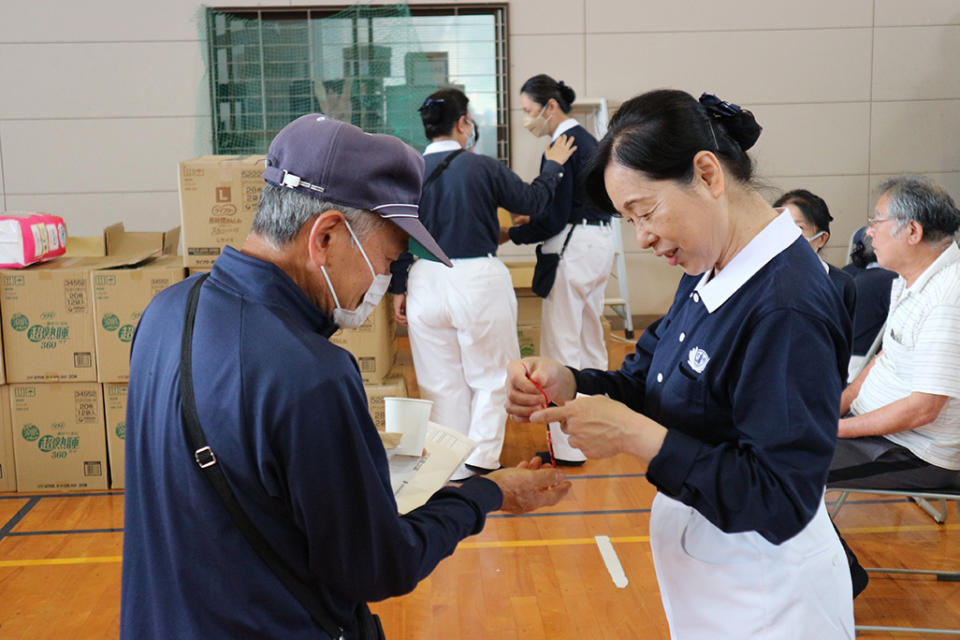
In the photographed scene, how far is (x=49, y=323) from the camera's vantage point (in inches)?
159

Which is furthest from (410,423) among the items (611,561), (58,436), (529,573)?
(58,436)

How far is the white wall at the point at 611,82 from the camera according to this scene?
6645mm

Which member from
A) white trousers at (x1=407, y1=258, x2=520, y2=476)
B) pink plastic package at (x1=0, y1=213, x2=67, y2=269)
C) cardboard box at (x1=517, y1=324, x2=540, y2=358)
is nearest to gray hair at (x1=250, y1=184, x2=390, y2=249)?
white trousers at (x1=407, y1=258, x2=520, y2=476)

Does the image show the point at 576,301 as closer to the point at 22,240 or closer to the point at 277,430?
the point at 22,240

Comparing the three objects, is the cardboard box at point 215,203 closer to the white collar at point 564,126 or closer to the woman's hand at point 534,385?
the white collar at point 564,126

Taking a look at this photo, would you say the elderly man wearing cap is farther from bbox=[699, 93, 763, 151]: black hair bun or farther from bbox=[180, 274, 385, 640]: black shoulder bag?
bbox=[699, 93, 763, 151]: black hair bun

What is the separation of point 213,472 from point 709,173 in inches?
36.0

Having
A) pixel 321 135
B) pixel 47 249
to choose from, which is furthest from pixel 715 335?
pixel 47 249

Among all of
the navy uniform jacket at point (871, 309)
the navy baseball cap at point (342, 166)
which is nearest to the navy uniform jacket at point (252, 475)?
the navy baseball cap at point (342, 166)

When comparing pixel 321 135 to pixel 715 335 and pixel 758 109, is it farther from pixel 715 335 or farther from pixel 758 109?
pixel 758 109

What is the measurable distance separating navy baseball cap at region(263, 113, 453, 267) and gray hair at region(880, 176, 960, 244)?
2220 millimetres

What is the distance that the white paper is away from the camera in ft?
5.16

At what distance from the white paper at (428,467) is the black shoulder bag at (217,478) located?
0.33 m

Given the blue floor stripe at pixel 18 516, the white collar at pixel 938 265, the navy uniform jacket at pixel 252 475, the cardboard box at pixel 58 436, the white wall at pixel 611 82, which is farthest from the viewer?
the white wall at pixel 611 82
